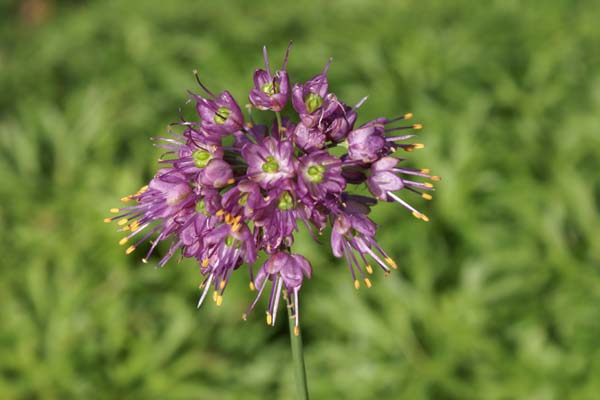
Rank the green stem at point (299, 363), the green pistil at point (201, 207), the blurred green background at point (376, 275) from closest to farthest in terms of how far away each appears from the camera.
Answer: the green stem at point (299, 363)
the green pistil at point (201, 207)
the blurred green background at point (376, 275)

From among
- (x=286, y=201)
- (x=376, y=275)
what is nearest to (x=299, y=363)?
(x=286, y=201)

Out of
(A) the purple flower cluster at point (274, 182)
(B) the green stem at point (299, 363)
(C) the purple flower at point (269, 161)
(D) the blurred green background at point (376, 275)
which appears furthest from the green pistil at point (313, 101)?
(D) the blurred green background at point (376, 275)

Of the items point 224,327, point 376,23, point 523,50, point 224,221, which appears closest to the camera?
point 224,221

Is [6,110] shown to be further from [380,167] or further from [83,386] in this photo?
[380,167]

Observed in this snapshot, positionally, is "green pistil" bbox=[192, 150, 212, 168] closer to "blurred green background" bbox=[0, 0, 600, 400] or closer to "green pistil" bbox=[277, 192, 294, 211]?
"green pistil" bbox=[277, 192, 294, 211]

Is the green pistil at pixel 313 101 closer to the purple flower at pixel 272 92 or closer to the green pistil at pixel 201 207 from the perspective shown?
the purple flower at pixel 272 92

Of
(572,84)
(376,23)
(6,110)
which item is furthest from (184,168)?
(376,23)

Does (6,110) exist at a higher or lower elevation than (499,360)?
higher
